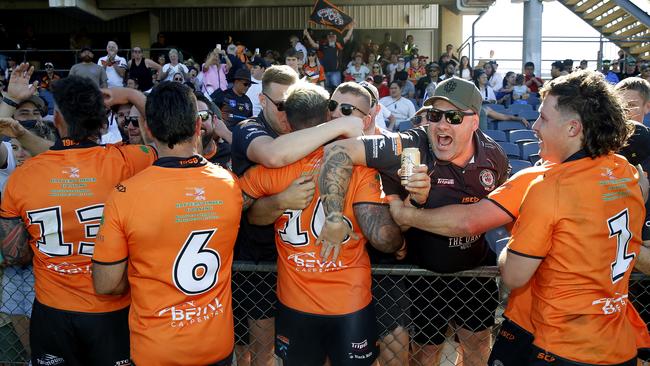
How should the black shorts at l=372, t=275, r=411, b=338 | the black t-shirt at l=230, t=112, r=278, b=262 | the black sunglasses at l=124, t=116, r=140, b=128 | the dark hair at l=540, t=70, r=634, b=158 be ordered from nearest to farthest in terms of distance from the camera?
the dark hair at l=540, t=70, r=634, b=158 < the black t-shirt at l=230, t=112, r=278, b=262 < the black shorts at l=372, t=275, r=411, b=338 < the black sunglasses at l=124, t=116, r=140, b=128

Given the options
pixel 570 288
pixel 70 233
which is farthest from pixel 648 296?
pixel 70 233

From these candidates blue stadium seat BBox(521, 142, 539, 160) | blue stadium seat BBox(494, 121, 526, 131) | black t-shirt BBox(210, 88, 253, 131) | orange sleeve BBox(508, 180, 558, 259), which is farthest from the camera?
blue stadium seat BBox(494, 121, 526, 131)

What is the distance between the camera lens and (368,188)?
2.88m

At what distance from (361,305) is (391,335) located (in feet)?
2.21

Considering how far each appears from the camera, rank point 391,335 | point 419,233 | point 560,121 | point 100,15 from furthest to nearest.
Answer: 1. point 100,15
2. point 391,335
3. point 419,233
4. point 560,121

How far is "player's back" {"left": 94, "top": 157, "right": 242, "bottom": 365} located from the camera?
2414mm

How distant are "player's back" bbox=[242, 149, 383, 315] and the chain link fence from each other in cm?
44

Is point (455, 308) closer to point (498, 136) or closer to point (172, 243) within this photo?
point (172, 243)

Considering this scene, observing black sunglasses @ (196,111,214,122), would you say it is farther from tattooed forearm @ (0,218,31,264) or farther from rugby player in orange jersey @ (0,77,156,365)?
tattooed forearm @ (0,218,31,264)

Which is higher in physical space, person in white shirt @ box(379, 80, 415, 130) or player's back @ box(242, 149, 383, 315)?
person in white shirt @ box(379, 80, 415, 130)

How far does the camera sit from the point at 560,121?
247 cm

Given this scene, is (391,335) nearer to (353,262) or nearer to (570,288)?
(353,262)

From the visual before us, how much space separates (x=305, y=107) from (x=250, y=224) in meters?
0.75

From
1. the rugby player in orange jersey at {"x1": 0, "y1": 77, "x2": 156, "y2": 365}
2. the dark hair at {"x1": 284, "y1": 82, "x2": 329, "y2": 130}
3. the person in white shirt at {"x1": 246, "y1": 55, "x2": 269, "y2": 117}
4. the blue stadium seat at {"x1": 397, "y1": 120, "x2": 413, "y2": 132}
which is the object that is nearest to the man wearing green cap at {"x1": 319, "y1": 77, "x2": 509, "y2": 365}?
the dark hair at {"x1": 284, "y1": 82, "x2": 329, "y2": 130}
